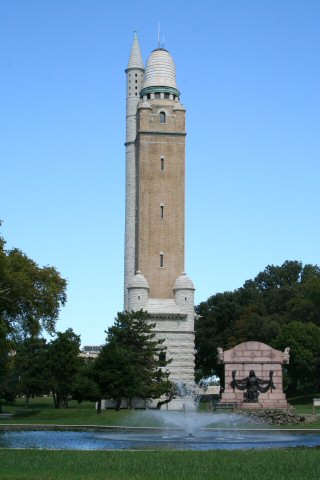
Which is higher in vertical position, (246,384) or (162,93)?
(162,93)

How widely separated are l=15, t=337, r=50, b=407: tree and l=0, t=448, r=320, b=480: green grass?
138 feet

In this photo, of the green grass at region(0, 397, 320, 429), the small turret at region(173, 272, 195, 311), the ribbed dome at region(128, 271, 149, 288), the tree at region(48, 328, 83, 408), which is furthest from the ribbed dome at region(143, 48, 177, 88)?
the green grass at region(0, 397, 320, 429)

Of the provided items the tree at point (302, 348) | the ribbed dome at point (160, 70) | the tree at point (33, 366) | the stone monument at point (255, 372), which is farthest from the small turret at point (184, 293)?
the ribbed dome at point (160, 70)

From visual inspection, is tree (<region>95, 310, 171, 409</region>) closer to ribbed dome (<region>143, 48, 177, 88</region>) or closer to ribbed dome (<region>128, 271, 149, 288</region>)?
ribbed dome (<region>128, 271, 149, 288</region>)

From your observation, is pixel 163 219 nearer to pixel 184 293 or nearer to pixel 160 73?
pixel 184 293

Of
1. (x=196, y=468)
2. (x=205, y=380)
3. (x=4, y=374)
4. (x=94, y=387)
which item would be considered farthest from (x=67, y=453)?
(x=205, y=380)

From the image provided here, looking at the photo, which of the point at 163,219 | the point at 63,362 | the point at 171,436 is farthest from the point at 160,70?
the point at 171,436

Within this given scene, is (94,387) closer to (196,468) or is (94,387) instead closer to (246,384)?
(246,384)

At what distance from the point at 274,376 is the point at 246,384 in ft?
6.70

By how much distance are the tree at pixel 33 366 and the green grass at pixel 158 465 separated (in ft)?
138

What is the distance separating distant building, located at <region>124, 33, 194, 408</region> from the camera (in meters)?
70.8

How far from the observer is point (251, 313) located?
293ft

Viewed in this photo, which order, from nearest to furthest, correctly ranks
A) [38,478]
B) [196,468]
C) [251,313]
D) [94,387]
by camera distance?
1. [38,478]
2. [196,468]
3. [94,387]
4. [251,313]

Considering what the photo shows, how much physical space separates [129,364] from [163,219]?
2375 centimetres
